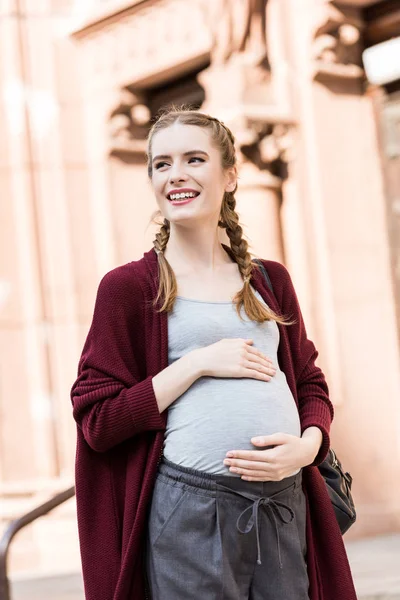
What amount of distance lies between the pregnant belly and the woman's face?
1.23 feet

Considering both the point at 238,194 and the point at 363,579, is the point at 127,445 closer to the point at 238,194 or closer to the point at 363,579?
the point at 363,579

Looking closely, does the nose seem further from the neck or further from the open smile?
the neck

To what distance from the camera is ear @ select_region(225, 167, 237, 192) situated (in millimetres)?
2092

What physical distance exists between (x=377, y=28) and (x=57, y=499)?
10.5 ft

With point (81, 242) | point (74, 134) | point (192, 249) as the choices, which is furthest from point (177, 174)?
point (74, 134)

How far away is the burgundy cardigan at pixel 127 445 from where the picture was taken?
1.87 m

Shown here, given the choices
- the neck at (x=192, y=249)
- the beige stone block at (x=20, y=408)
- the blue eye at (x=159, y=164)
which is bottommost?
the beige stone block at (x=20, y=408)

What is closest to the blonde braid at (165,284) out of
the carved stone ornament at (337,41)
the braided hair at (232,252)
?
the braided hair at (232,252)

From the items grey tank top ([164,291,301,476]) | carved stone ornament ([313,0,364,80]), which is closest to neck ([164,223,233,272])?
grey tank top ([164,291,301,476])

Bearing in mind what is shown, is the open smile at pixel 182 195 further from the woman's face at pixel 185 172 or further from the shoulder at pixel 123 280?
the shoulder at pixel 123 280

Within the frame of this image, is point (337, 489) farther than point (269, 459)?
Yes

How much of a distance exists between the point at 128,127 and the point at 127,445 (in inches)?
161

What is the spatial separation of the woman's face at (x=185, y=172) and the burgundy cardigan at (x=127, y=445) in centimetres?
16

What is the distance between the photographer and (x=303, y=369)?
2137 mm
